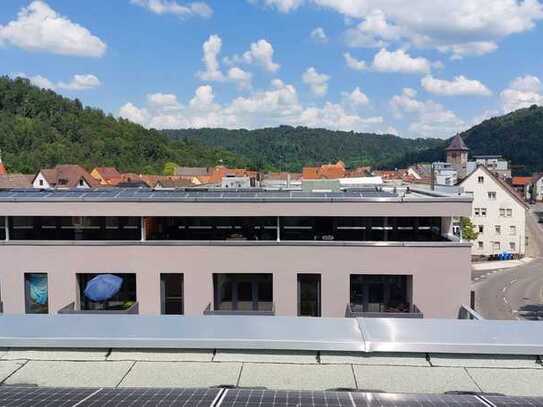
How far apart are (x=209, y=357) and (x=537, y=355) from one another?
3.83 m

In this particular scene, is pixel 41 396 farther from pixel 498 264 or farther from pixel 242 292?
pixel 498 264

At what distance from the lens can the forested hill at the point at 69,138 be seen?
124500mm

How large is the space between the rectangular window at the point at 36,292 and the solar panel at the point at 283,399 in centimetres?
1830

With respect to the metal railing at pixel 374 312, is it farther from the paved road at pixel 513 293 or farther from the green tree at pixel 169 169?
the green tree at pixel 169 169

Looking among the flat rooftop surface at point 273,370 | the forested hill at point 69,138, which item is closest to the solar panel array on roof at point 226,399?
the flat rooftop surface at point 273,370

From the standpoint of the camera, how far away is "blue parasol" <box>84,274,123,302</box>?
1831 centimetres

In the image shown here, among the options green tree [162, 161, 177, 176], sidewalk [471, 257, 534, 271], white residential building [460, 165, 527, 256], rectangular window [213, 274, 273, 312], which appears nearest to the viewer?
rectangular window [213, 274, 273, 312]

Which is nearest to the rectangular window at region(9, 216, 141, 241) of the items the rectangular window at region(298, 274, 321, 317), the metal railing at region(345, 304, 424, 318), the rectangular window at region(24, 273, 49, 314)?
the rectangular window at region(24, 273, 49, 314)

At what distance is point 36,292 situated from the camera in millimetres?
20422

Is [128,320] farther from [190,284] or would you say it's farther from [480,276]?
[480,276]

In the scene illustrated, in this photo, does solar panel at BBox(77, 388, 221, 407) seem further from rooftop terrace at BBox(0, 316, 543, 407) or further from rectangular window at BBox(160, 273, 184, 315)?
rectangular window at BBox(160, 273, 184, 315)

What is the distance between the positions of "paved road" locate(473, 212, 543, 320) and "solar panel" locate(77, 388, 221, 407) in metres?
36.1

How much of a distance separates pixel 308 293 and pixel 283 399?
15872 millimetres

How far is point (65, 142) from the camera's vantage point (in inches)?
5423
